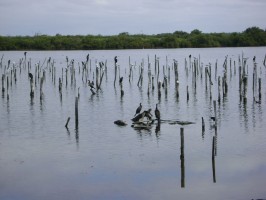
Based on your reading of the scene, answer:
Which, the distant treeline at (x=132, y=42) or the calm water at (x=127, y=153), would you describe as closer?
the calm water at (x=127, y=153)

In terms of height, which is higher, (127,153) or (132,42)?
(132,42)

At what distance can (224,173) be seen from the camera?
543 inches

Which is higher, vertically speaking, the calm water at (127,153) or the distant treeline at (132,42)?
the distant treeline at (132,42)

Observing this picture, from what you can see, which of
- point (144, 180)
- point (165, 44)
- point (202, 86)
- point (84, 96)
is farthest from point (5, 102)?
point (165, 44)

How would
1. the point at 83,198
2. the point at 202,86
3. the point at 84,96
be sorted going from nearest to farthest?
the point at 83,198
the point at 84,96
the point at 202,86

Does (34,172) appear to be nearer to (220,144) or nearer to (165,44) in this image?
(220,144)

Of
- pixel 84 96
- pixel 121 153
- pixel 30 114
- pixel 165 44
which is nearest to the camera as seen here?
pixel 121 153

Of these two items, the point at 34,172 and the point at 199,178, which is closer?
the point at 199,178

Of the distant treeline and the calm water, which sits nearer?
the calm water

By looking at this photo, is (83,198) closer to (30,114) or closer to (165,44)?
(30,114)

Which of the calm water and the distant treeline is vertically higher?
the distant treeline

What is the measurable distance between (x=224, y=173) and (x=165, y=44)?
75.0 metres

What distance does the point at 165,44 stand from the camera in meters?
88.1

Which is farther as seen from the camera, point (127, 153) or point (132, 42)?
point (132, 42)
